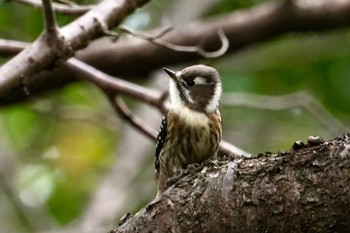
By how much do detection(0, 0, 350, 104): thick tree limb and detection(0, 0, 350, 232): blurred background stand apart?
822 millimetres

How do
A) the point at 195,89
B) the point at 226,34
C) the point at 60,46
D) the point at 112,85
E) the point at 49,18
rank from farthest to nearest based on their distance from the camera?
1. the point at 226,34
2. the point at 112,85
3. the point at 195,89
4. the point at 60,46
5. the point at 49,18

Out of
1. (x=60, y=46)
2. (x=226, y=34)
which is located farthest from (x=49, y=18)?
(x=226, y=34)

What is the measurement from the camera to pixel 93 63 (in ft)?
23.6

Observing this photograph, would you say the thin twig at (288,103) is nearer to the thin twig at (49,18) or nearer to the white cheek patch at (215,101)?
the white cheek patch at (215,101)

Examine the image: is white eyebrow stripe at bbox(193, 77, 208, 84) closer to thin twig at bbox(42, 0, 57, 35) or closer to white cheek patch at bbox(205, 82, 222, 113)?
white cheek patch at bbox(205, 82, 222, 113)

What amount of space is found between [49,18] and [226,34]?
9.47ft

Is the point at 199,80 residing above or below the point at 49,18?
below

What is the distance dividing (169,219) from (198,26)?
402cm

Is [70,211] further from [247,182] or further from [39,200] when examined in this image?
[247,182]

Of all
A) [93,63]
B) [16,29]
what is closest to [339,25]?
[93,63]

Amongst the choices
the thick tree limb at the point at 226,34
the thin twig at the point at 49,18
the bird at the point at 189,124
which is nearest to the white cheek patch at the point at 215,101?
the bird at the point at 189,124

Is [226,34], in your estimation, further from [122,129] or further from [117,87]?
[122,129]

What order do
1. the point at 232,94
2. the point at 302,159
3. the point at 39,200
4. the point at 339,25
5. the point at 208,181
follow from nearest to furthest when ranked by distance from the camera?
the point at 302,159 → the point at 208,181 → the point at 339,25 → the point at 232,94 → the point at 39,200

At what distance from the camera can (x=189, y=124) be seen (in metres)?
4.81
